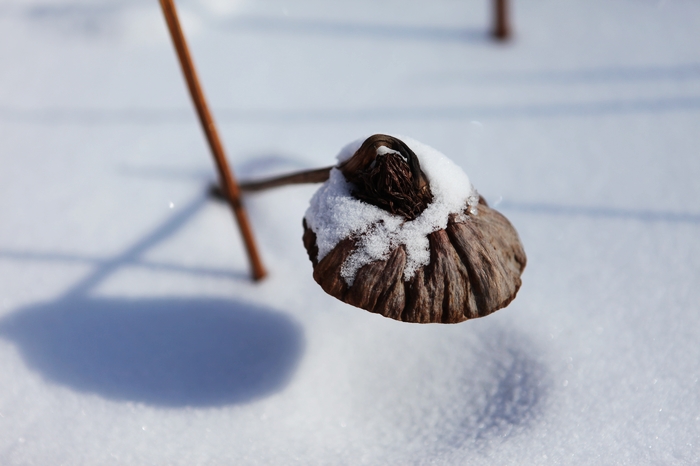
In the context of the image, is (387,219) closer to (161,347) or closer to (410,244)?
(410,244)

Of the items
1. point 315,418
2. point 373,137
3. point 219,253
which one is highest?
point 373,137

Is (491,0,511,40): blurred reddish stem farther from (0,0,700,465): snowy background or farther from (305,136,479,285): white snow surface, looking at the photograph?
(305,136,479,285): white snow surface

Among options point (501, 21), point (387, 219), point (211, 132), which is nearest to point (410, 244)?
point (387, 219)

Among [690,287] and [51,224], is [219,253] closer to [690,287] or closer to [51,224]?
[51,224]

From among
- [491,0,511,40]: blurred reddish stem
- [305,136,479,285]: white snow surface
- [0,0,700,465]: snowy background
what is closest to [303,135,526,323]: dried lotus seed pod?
[305,136,479,285]: white snow surface

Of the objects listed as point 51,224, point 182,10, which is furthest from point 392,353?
point 182,10

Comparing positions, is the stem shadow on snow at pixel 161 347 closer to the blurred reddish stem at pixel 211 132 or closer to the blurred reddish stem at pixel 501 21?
the blurred reddish stem at pixel 211 132
